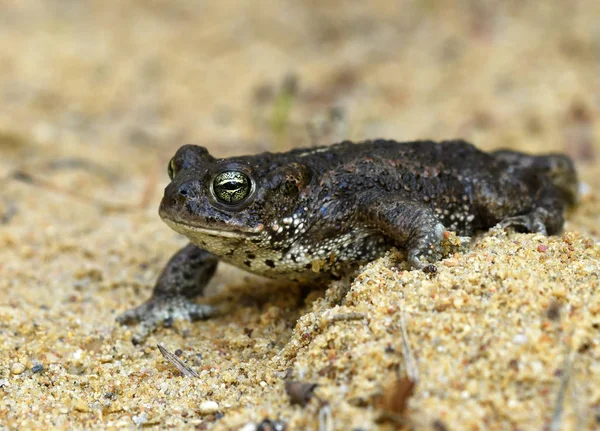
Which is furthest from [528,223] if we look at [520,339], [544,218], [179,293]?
→ [179,293]


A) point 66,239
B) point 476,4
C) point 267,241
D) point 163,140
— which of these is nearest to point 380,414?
point 267,241

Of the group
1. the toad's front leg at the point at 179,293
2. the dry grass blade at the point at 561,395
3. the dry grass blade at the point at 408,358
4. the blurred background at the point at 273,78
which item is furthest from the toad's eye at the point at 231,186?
the blurred background at the point at 273,78

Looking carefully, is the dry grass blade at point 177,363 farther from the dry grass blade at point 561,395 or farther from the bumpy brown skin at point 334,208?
the dry grass blade at point 561,395

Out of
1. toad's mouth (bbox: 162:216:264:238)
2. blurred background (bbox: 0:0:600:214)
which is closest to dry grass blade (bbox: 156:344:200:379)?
toad's mouth (bbox: 162:216:264:238)

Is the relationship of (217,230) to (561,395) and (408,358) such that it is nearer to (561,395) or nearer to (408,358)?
(408,358)

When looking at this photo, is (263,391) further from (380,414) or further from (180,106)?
(180,106)

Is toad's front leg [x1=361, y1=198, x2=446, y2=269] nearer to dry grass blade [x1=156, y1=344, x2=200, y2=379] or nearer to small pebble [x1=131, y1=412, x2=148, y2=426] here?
dry grass blade [x1=156, y1=344, x2=200, y2=379]
